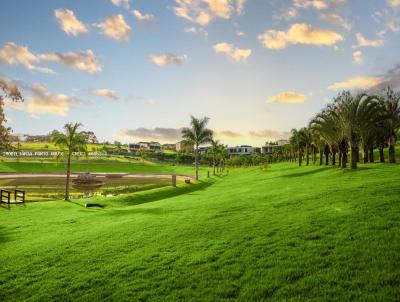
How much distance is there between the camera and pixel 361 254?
887 cm

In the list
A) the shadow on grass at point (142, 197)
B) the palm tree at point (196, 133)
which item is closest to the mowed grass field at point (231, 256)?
the shadow on grass at point (142, 197)

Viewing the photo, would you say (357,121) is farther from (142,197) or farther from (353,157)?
(142,197)

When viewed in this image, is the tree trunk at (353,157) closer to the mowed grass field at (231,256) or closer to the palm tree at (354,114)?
the palm tree at (354,114)

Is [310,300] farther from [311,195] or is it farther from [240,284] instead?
[311,195]

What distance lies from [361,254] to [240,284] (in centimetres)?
377

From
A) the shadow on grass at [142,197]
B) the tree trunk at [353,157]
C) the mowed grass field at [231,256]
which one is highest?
the tree trunk at [353,157]

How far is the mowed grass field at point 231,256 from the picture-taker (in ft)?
25.5

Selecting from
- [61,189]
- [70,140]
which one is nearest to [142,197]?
[70,140]

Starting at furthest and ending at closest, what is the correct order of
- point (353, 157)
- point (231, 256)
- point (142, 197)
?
1. point (142, 197)
2. point (353, 157)
3. point (231, 256)

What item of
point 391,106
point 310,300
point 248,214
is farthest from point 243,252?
point 391,106

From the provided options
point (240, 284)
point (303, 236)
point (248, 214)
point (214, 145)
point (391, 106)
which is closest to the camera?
point (240, 284)

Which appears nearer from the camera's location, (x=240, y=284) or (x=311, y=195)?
(x=240, y=284)

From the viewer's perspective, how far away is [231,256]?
10.2 metres

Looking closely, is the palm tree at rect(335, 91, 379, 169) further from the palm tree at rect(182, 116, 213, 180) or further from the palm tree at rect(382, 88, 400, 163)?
the palm tree at rect(182, 116, 213, 180)
